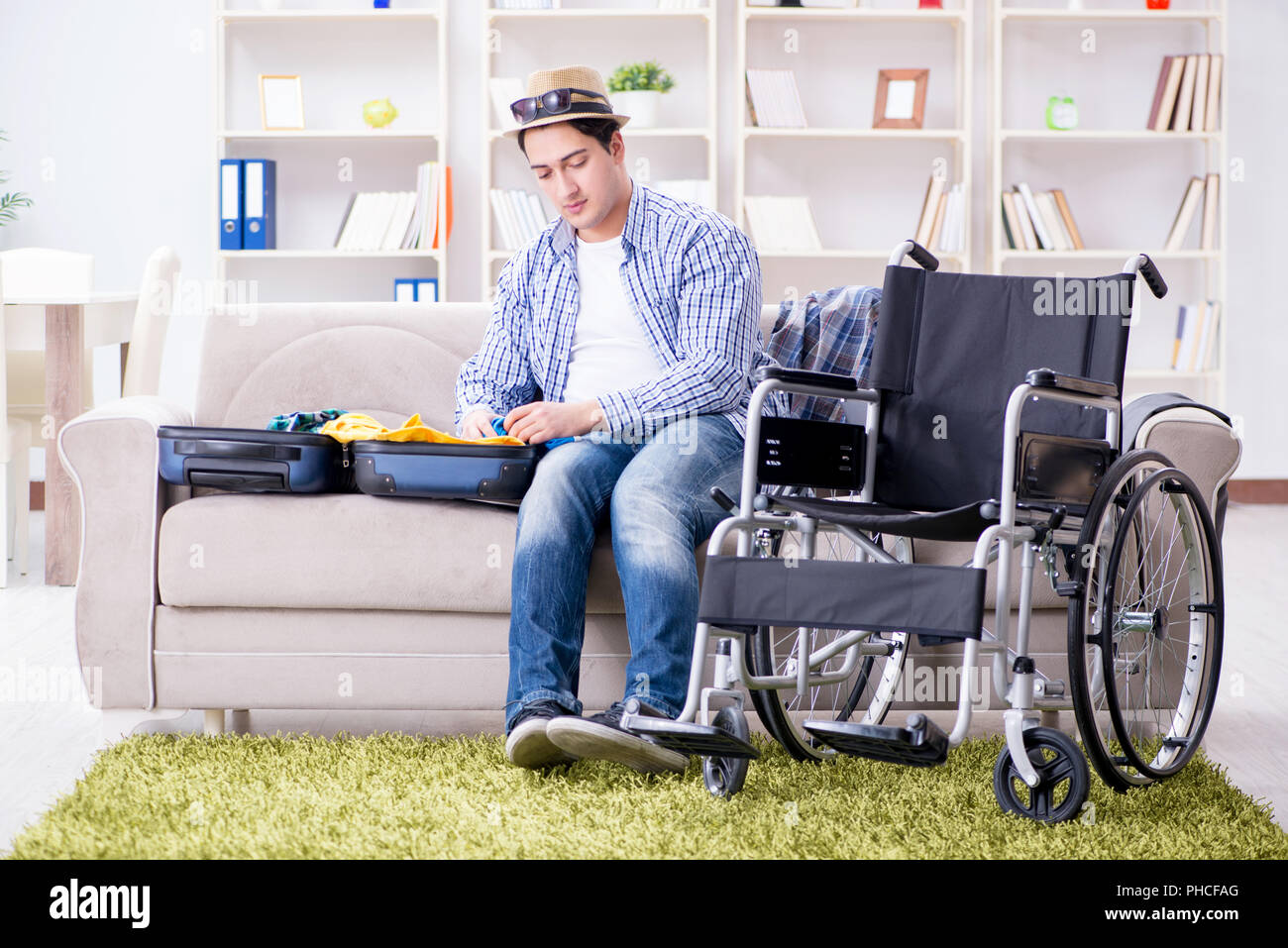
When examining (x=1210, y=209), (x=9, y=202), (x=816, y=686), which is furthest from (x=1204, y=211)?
(x=9, y=202)

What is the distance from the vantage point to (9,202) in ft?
15.3

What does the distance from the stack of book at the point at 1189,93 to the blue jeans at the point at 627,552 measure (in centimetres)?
354

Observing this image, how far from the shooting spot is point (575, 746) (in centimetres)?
162

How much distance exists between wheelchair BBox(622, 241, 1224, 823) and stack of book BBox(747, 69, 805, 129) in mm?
2828

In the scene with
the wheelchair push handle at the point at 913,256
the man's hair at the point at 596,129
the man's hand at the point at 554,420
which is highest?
the man's hair at the point at 596,129

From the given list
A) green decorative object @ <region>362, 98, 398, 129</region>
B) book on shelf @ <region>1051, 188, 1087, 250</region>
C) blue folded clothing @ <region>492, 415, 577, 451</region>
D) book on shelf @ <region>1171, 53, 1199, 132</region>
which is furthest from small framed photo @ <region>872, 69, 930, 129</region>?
blue folded clothing @ <region>492, 415, 577, 451</region>

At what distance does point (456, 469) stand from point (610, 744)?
1.80 feet

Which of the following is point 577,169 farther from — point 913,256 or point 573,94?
point 913,256

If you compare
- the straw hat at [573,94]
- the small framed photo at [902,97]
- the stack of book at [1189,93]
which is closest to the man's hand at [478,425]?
the straw hat at [573,94]

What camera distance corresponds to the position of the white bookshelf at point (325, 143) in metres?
4.86

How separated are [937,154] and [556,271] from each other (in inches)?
126

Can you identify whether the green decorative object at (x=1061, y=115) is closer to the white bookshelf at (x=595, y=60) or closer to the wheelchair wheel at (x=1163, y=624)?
the white bookshelf at (x=595, y=60)

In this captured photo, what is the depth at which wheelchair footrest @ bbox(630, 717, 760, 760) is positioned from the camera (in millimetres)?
1493

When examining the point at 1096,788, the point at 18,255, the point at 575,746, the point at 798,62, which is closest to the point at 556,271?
the point at 575,746
